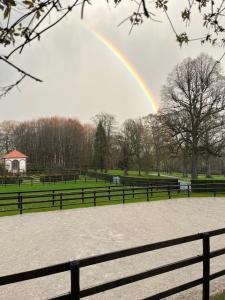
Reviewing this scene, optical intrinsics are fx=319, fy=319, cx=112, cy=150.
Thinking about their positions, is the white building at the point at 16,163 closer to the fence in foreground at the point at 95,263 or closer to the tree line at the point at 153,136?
the tree line at the point at 153,136

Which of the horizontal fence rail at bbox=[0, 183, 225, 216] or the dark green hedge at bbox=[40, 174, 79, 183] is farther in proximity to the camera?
the dark green hedge at bbox=[40, 174, 79, 183]

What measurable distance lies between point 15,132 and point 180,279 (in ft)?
270

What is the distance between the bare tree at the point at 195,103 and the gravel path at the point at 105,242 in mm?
12836

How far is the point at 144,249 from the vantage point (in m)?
3.91

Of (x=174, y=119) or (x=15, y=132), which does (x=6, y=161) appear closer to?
(x=15, y=132)

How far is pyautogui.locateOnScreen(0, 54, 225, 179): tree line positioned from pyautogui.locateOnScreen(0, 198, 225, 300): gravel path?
433 cm

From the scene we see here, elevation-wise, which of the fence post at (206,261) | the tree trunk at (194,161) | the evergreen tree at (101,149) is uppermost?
the evergreen tree at (101,149)

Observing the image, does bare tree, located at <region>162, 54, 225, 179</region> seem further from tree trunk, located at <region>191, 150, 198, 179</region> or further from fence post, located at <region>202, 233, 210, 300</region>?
fence post, located at <region>202, 233, 210, 300</region>

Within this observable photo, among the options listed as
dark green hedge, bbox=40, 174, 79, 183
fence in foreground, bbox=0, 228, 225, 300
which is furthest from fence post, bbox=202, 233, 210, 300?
dark green hedge, bbox=40, 174, 79, 183

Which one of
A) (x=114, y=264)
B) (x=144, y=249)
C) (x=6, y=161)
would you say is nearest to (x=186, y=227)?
(x=114, y=264)

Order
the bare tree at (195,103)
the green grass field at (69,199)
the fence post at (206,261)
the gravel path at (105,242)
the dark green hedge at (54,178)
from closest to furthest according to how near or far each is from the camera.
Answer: the fence post at (206,261), the gravel path at (105,242), the green grass field at (69,199), the bare tree at (195,103), the dark green hedge at (54,178)

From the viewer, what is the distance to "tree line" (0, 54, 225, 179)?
96.8 feet

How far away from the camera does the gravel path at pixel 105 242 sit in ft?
19.7

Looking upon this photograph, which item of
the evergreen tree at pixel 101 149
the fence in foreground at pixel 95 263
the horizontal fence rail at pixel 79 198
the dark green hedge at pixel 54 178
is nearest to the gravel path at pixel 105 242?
the horizontal fence rail at pixel 79 198
